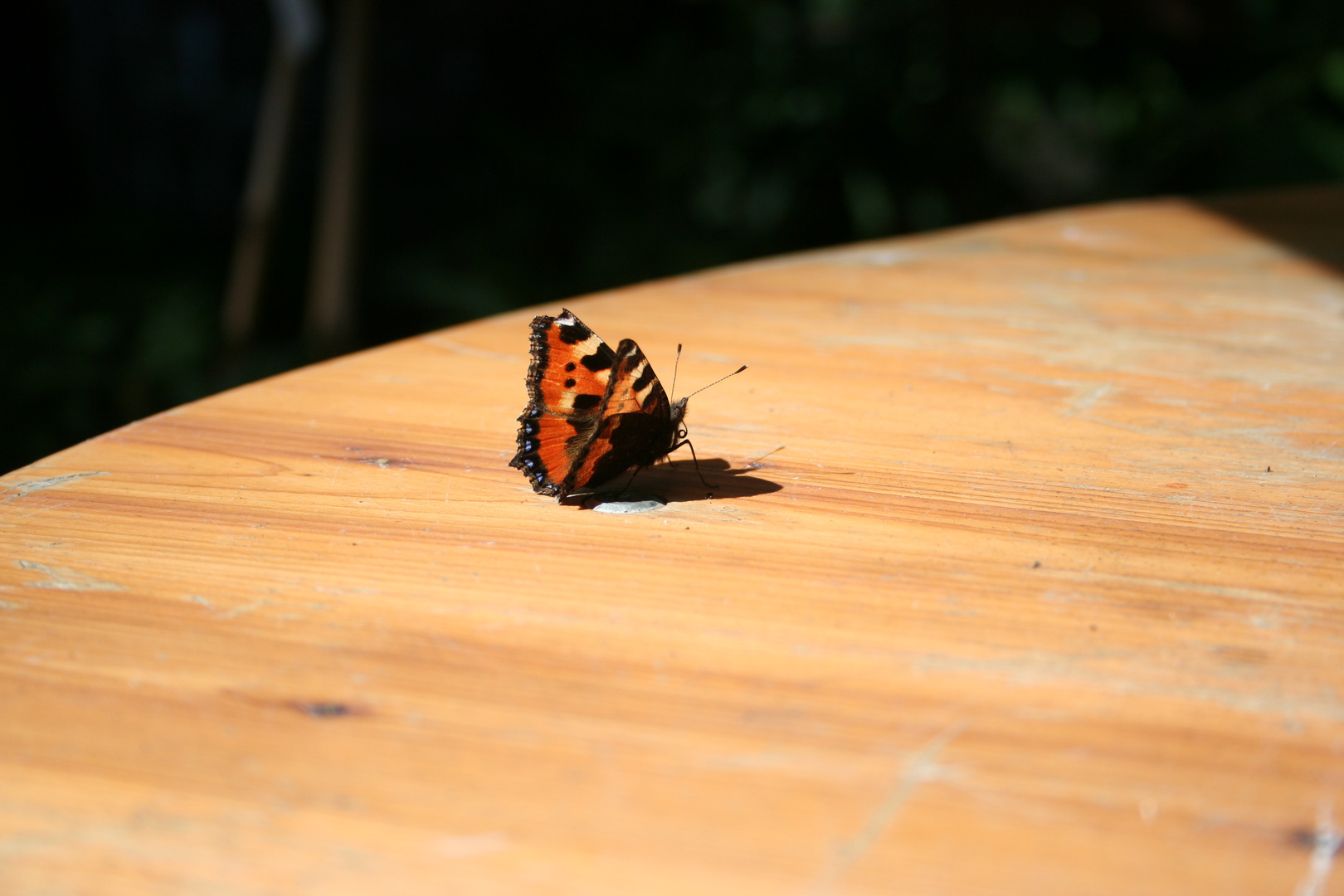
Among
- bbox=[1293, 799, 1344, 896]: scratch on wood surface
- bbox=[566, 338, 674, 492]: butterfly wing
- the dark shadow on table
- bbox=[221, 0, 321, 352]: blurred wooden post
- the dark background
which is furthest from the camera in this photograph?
the dark background

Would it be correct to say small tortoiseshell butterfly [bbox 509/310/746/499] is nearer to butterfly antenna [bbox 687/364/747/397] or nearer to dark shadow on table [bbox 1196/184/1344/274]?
butterfly antenna [bbox 687/364/747/397]

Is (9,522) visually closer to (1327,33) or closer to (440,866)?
(440,866)

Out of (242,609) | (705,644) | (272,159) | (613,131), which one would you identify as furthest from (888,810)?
(613,131)

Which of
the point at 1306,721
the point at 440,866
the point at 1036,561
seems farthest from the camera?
the point at 1036,561

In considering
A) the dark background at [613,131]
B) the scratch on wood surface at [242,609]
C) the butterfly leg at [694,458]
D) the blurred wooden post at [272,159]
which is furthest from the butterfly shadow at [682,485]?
the dark background at [613,131]

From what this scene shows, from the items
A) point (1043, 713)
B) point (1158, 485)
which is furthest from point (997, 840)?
point (1158, 485)

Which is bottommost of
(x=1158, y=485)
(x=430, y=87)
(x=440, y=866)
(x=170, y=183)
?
(x=440, y=866)

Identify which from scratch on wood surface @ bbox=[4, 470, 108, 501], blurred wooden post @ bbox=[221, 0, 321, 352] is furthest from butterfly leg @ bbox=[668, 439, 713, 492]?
blurred wooden post @ bbox=[221, 0, 321, 352]

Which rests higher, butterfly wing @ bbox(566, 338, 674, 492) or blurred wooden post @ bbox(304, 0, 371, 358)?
blurred wooden post @ bbox(304, 0, 371, 358)

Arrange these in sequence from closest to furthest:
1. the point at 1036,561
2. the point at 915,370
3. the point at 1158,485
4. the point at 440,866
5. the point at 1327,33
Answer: the point at 440,866 → the point at 1036,561 → the point at 1158,485 → the point at 915,370 → the point at 1327,33
